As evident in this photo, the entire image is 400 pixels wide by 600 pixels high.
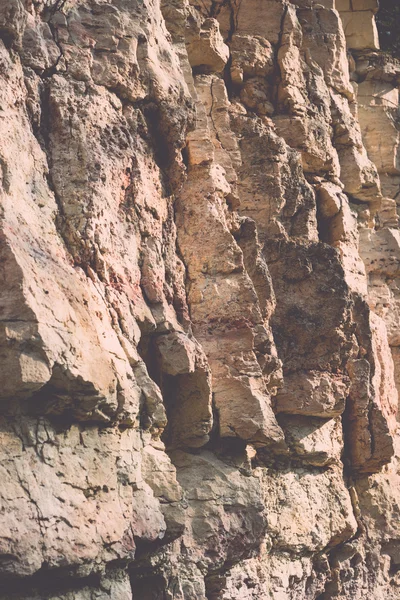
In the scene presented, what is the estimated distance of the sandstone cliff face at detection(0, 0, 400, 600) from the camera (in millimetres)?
5129

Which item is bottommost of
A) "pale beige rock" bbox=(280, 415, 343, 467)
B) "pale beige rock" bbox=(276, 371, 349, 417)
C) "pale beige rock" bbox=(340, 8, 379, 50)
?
"pale beige rock" bbox=(280, 415, 343, 467)

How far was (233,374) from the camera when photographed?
7516 millimetres

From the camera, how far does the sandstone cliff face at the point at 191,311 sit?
5129 millimetres

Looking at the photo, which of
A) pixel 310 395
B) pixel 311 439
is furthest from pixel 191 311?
pixel 311 439

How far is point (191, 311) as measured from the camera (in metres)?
7.60

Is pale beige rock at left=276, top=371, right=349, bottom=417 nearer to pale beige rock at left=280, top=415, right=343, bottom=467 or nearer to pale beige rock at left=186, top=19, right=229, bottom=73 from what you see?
pale beige rock at left=280, top=415, right=343, bottom=467

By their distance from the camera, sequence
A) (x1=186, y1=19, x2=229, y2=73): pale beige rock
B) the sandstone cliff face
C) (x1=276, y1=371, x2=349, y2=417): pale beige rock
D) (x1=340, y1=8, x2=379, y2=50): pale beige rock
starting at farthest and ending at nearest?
→ (x1=340, y1=8, x2=379, y2=50): pale beige rock → (x1=276, y1=371, x2=349, y2=417): pale beige rock → (x1=186, y1=19, x2=229, y2=73): pale beige rock → the sandstone cliff face

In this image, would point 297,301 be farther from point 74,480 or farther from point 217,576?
point 74,480

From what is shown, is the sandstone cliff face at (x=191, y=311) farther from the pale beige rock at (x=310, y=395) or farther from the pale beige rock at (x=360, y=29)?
the pale beige rock at (x=360, y=29)

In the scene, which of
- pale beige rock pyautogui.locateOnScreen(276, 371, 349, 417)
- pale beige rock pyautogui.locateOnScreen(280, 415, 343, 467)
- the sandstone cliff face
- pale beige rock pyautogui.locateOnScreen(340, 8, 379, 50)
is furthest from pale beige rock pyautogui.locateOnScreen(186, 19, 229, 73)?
pale beige rock pyautogui.locateOnScreen(340, 8, 379, 50)

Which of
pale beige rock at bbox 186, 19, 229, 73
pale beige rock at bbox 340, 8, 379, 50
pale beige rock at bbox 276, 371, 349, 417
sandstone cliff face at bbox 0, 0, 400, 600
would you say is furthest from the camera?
pale beige rock at bbox 340, 8, 379, 50

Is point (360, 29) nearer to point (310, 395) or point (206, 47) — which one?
point (206, 47)

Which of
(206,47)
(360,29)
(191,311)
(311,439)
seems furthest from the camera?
(360,29)

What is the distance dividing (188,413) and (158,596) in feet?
3.91
